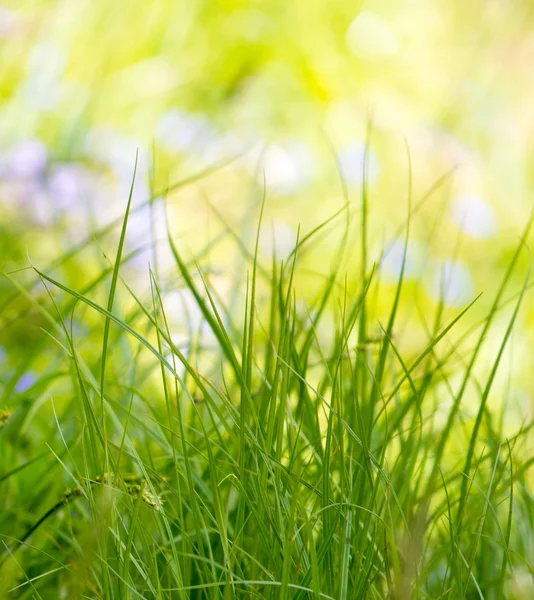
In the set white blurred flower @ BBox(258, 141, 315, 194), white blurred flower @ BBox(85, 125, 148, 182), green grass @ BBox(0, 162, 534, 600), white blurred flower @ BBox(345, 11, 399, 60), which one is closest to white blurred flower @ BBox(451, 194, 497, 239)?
white blurred flower @ BBox(258, 141, 315, 194)

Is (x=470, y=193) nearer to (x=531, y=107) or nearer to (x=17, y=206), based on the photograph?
(x=531, y=107)

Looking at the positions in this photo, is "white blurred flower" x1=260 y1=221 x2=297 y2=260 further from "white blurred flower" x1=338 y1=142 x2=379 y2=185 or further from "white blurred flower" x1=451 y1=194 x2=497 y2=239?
"white blurred flower" x1=451 y1=194 x2=497 y2=239

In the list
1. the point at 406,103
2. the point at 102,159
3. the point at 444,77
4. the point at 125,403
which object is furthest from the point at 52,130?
the point at 125,403

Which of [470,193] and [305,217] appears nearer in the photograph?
[305,217]

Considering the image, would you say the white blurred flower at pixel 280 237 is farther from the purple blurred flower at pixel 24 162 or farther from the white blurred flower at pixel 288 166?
the purple blurred flower at pixel 24 162

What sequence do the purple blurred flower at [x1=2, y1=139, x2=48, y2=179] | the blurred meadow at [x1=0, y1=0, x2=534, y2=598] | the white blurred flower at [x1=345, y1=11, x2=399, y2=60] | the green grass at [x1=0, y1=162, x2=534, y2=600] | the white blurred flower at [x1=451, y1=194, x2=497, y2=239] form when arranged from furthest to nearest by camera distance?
the white blurred flower at [x1=345, y1=11, x2=399, y2=60], the white blurred flower at [x1=451, y1=194, x2=497, y2=239], the blurred meadow at [x1=0, y1=0, x2=534, y2=598], the purple blurred flower at [x1=2, y1=139, x2=48, y2=179], the green grass at [x1=0, y1=162, x2=534, y2=600]

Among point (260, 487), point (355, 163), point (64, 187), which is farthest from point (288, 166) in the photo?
point (260, 487)

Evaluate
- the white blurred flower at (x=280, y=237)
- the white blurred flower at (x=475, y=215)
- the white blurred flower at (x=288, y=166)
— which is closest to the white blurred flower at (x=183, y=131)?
the white blurred flower at (x=288, y=166)

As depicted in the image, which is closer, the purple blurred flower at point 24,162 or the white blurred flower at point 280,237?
the purple blurred flower at point 24,162
